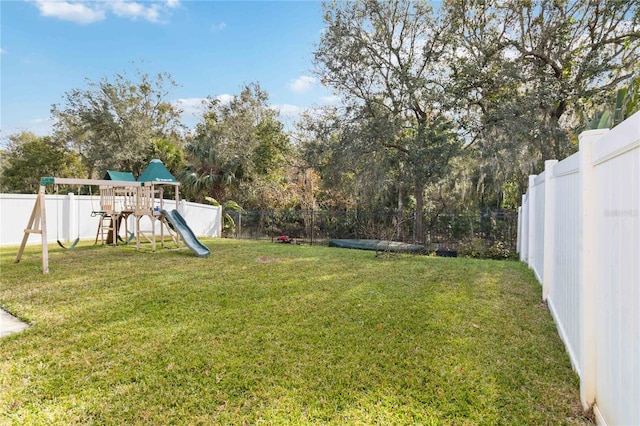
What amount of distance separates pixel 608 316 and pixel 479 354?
3.91 ft

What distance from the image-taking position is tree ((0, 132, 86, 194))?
1880 cm

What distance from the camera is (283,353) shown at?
2.59 m

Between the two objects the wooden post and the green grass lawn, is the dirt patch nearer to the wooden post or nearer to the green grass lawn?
the green grass lawn

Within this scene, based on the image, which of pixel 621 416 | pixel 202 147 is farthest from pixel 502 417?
pixel 202 147

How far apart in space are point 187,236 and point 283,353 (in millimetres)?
6260

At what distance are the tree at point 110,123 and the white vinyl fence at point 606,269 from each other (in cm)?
1826

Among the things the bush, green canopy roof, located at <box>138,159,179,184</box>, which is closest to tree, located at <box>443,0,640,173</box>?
the bush

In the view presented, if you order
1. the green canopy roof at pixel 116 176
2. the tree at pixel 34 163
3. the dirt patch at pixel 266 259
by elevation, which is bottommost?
the dirt patch at pixel 266 259

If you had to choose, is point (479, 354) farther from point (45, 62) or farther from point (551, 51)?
point (45, 62)

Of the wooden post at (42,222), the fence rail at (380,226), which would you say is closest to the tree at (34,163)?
the fence rail at (380,226)

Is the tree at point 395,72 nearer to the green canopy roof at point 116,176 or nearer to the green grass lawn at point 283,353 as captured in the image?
the green grass lawn at point 283,353

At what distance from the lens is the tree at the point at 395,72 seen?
1003 centimetres

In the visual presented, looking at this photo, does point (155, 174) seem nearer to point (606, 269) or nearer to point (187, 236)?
point (187, 236)

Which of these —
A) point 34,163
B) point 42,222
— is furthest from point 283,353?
point 34,163
